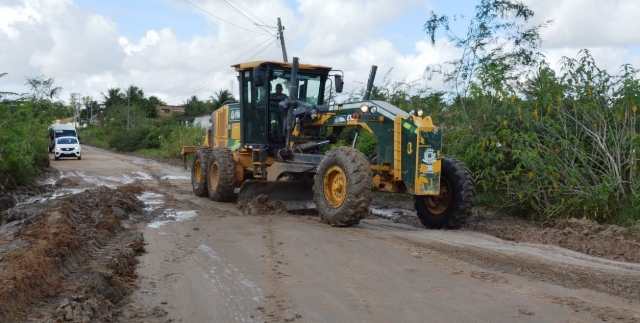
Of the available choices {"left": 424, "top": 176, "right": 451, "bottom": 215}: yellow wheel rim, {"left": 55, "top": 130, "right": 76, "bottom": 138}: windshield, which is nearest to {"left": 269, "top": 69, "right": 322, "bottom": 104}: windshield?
{"left": 424, "top": 176, "right": 451, "bottom": 215}: yellow wheel rim

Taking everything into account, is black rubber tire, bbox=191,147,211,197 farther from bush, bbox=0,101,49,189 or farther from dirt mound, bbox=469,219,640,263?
dirt mound, bbox=469,219,640,263

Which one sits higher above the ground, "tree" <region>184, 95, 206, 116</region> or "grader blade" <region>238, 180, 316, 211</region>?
"tree" <region>184, 95, 206, 116</region>

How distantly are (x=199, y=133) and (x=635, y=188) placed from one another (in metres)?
29.7

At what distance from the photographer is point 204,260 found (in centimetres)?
793

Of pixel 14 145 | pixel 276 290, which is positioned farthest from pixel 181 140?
pixel 276 290

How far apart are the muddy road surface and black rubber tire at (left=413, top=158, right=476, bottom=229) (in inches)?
10.8

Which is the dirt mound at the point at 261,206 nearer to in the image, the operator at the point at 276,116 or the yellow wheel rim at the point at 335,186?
the operator at the point at 276,116

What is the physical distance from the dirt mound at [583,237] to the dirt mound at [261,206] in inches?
136

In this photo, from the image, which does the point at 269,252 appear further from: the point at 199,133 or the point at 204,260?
the point at 199,133

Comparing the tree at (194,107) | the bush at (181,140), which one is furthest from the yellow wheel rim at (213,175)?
the tree at (194,107)

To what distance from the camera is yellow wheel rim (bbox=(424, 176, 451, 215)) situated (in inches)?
427

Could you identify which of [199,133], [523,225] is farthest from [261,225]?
[199,133]

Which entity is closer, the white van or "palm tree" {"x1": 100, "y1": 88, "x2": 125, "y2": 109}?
the white van

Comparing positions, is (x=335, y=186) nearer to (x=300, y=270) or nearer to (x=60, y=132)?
(x=300, y=270)
